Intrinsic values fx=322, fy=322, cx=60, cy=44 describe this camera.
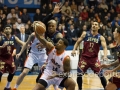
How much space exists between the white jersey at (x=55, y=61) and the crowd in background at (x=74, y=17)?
8324 mm

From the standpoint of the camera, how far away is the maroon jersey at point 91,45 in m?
9.22

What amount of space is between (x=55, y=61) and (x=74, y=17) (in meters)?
11.8

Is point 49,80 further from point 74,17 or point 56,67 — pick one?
point 74,17

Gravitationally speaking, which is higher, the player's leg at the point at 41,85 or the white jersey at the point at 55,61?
the white jersey at the point at 55,61

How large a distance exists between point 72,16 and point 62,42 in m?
11.6

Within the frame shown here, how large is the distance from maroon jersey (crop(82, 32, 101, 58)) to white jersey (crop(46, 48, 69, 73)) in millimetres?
2768

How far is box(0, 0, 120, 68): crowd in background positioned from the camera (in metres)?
16.0

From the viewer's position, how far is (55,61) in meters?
6.49

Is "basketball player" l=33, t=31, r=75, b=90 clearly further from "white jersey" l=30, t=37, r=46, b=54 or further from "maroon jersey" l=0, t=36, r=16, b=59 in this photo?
"maroon jersey" l=0, t=36, r=16, b=59

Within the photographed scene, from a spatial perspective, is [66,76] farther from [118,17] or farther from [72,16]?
[118,17]

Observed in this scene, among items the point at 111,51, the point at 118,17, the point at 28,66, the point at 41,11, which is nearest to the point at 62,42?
the point at 28,66

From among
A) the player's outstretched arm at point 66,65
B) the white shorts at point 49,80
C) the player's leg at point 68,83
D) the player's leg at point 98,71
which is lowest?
the player's leg at point 98,71

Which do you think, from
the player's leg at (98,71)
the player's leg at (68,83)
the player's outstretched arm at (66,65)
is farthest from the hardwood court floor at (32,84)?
the player's outstretched arm at (66,65)

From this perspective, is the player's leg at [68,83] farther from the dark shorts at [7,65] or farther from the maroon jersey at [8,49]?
the maroon jersey at [8,49]
